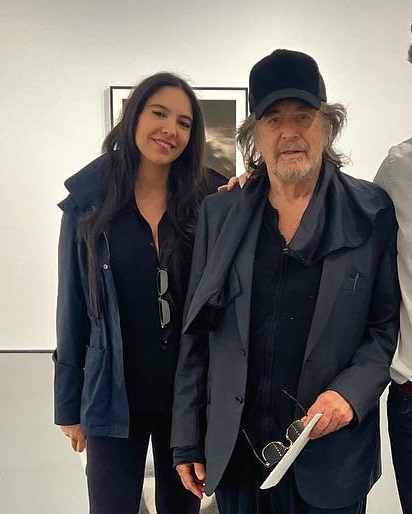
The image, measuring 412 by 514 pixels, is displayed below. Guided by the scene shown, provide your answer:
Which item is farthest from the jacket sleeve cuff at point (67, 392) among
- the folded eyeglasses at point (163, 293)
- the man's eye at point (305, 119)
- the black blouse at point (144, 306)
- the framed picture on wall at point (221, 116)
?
the framed picture on wall at point (221, 116)

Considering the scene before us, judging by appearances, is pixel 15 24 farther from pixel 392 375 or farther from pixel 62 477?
pixel 392 375

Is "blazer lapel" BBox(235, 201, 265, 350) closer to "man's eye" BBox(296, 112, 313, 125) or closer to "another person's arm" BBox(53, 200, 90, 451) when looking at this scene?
"man's eye" BBox(296, 112, 313, 125)

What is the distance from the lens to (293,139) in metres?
1.16

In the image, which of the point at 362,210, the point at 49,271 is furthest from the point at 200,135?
the point at 49,271

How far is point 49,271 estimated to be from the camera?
150 inches

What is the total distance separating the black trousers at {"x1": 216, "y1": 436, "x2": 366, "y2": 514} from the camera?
46.7 inches

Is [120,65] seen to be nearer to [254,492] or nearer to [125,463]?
[125,463]

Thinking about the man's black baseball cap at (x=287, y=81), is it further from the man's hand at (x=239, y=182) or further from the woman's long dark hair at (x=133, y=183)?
the woman's long dark hair at (x=133, y=183)

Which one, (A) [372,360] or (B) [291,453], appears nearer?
(B) [291,453]

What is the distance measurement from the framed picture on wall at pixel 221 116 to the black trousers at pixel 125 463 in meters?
2.33

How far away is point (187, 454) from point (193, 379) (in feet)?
0.58

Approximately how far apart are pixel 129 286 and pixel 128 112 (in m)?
0.48

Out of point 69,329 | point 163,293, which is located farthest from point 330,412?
point 69,329

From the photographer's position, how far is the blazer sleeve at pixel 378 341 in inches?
42.8
